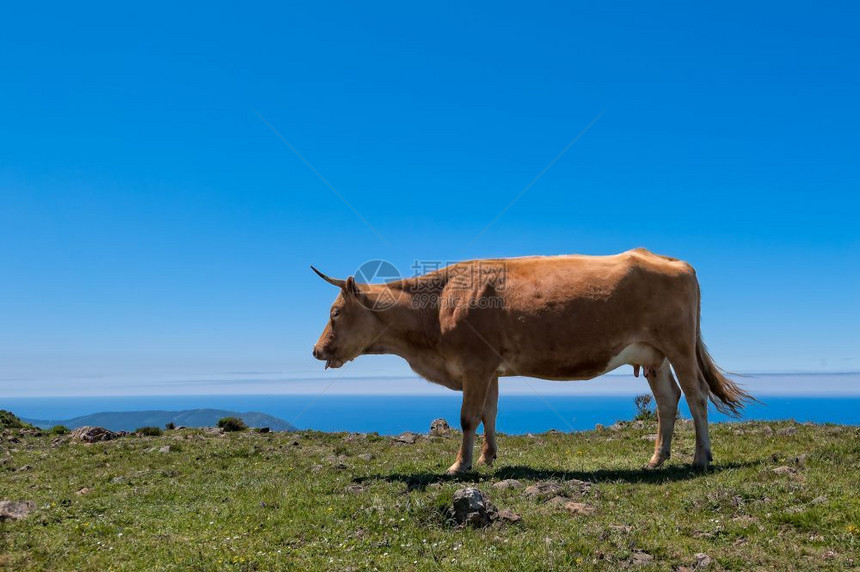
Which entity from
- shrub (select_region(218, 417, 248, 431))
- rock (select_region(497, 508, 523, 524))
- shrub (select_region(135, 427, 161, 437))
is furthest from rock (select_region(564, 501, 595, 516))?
shrub (select_region(135, 427, 161, 437))

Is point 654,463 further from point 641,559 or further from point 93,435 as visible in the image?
point 93,435

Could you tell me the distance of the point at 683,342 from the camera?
12.2 meters

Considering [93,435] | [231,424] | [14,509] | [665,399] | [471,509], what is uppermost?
[665,399]

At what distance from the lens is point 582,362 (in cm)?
1252

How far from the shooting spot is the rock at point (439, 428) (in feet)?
72.4

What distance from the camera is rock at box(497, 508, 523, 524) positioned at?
29.1 ft

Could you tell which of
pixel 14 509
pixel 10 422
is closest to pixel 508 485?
pixel 14 509

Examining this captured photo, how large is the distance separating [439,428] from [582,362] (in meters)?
11.8

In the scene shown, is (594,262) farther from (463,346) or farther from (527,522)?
(527,522)

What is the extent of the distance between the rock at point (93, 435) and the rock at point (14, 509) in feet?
39.9

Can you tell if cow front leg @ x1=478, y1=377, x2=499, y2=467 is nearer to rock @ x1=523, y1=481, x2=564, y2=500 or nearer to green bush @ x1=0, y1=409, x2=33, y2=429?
rock @ x1=523, y1=481, x2=564, y2=500

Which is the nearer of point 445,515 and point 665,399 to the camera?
point 445,515

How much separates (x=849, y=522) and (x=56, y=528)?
1081cm

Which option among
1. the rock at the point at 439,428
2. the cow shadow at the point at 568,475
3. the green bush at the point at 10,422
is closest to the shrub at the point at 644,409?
the rock at the point at 439,428
